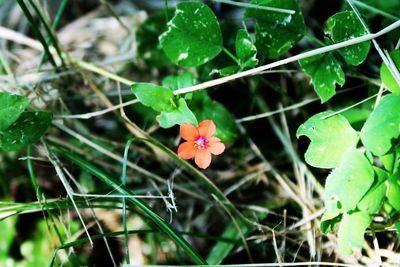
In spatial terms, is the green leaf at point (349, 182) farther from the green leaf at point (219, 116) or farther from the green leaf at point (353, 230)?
the green leaf at point (219, 116)

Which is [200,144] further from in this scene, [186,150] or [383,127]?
[383,127]

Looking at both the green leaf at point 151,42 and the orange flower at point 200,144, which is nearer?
the orange flower at point 200,144

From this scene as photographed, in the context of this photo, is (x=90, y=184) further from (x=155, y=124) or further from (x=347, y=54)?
(x=347, y=54)

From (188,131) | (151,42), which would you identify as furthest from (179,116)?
(151,42)

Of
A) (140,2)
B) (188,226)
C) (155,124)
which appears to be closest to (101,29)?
(140,2)

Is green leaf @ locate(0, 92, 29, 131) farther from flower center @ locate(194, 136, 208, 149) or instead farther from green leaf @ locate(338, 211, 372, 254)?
green leaf @ locate(338, 211, 372, 254)

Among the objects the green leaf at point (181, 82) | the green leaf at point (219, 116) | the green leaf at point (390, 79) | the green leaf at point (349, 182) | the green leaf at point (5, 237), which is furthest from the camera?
the green leaf at point (5, 237)

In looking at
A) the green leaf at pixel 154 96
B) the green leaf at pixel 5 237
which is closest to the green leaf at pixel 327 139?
the green leaf at pixel 154 96
